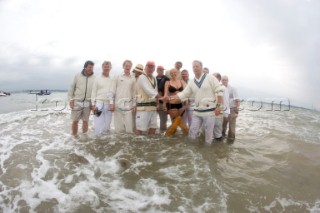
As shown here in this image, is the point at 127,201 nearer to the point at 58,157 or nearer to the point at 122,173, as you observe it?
the point at 122,173

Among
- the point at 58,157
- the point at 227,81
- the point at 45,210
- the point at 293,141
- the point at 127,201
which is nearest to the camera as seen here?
the point at 45,210

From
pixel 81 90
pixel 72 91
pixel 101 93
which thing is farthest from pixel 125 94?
pixel 72 91

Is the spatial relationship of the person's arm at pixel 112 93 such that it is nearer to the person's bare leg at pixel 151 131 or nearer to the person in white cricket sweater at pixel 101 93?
the person in white cricket sweater at pixel 101 93

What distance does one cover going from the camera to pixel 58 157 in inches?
237

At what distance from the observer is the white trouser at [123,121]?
737 centimetres

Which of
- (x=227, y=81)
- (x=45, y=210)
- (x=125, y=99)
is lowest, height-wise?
(x=45, y=210)

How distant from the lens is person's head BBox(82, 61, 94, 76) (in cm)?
752

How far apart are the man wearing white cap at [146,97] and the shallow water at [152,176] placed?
62cm

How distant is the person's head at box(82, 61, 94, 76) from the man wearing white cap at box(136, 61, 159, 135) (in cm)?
164

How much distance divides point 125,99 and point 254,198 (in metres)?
4.34

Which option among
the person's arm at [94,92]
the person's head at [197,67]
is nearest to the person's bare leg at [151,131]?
the person's arm at [94,92]

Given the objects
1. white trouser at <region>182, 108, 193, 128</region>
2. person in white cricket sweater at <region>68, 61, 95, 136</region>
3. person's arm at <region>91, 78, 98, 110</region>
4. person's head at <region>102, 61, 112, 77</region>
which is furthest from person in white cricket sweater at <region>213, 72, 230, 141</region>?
person in white cricket sweater at <region>68, 61, 95, 136</region>

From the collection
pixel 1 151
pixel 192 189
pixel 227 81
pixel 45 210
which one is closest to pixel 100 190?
pixel 45 210

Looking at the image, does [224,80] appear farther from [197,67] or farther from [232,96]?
[197,67]
